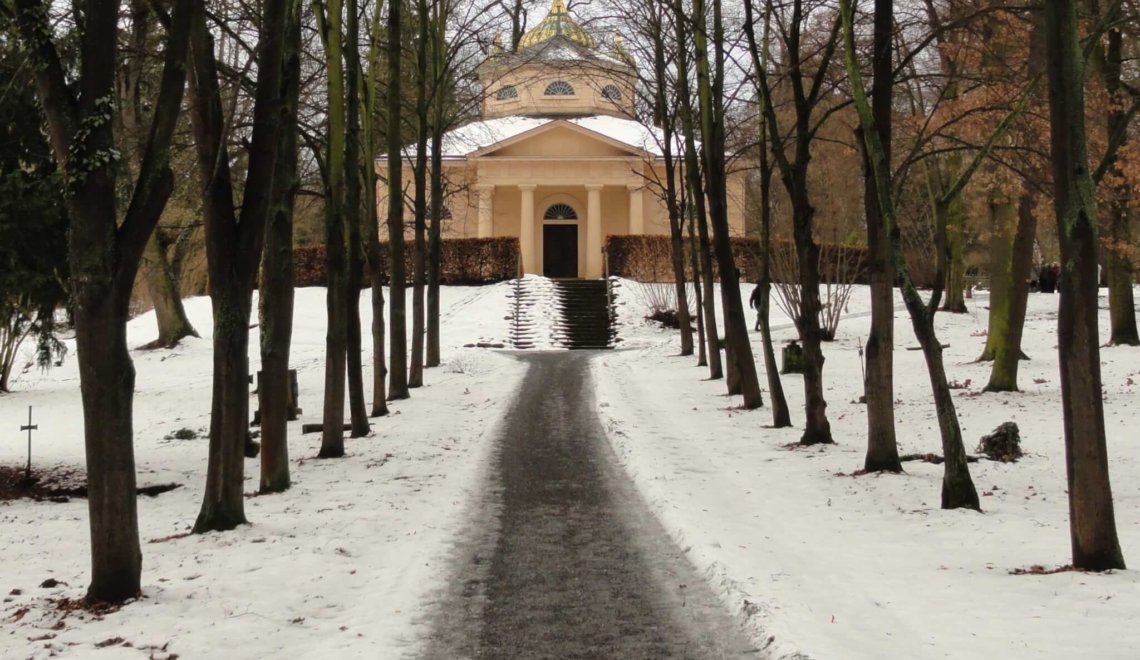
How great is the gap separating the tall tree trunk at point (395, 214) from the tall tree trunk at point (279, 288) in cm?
569

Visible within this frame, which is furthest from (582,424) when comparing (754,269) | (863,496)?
(754,269)

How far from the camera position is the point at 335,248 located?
13289 mm

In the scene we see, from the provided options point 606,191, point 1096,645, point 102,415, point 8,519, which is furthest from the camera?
point 606,191

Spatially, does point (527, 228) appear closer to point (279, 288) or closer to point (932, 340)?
point (279, 288)

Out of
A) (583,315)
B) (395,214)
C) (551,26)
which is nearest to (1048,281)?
(551,26)

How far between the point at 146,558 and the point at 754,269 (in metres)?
36.4

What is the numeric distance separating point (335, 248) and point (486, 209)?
32.7m

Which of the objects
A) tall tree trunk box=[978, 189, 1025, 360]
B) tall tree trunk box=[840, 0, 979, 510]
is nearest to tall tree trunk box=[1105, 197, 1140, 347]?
tall tree trunk box=[978, 189, 1025, 360]

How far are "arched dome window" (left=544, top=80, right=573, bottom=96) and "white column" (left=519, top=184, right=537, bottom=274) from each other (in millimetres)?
6842

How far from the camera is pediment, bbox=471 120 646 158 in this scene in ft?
145

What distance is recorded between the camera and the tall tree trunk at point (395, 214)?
53.8ft

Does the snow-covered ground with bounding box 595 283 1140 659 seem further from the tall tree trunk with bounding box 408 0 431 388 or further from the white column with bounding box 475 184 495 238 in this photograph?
the white column with bounding box 475 184 495 238

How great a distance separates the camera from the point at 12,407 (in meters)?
24.5

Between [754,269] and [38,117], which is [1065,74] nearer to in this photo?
[38,117]
